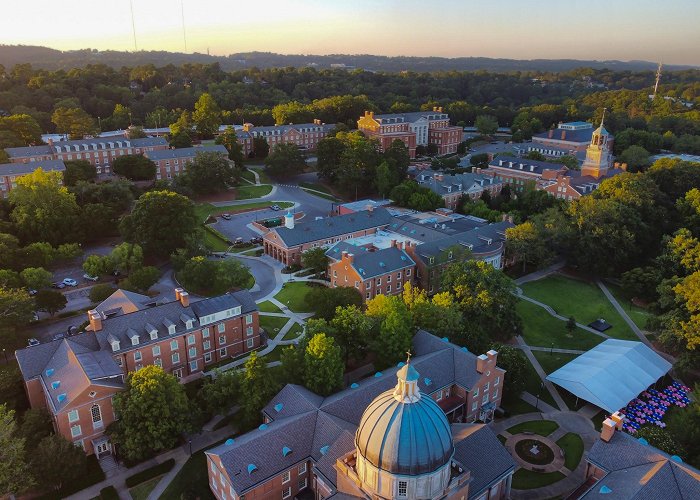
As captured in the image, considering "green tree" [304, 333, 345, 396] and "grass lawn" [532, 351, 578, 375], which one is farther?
"grass lawn" [532, 351, 578, 375]

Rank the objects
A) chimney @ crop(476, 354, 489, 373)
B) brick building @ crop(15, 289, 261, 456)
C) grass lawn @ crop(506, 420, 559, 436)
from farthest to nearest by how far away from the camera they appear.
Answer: grass lawn @ crop(506, 420, 559, 436) → chimney @ crop(476, 354, 489, 373) → brick building @ crop(15, 289, 261, 456)

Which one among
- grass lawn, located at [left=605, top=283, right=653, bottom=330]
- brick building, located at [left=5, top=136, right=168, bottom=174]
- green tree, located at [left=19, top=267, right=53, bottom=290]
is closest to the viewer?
green tree, located at [left=19, top=267, right=53, bottom=290]

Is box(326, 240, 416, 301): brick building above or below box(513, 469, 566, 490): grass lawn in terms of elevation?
above

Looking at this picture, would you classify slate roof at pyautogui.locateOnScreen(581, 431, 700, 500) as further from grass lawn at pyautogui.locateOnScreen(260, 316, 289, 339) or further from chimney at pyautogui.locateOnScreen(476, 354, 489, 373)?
grass lawn at pyautogui.locateOnScreen(260, 316, 289, 339)

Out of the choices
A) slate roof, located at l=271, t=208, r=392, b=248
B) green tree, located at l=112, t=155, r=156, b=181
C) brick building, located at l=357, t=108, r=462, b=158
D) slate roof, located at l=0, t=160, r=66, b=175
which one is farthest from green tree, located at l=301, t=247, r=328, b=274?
brick building, located at l=357, t=108, r=462, b=158

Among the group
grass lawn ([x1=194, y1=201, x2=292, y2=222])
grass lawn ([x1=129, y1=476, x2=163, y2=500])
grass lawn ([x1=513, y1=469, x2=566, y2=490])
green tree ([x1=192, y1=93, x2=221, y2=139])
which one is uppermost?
green tree ([x1=192, y1=93, x2=221, y2=139])

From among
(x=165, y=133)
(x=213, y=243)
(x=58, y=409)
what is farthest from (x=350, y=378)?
(x=165, y=133)

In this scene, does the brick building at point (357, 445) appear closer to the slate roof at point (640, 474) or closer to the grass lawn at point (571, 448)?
the slate roof at point (640, 474)

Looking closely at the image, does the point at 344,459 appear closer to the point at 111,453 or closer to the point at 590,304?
the point at 111,453
